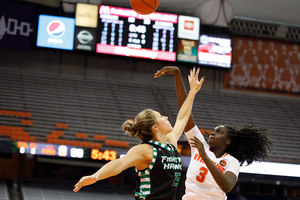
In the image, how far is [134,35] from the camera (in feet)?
41.9

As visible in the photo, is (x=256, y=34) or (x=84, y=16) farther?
(x=256, y=34)

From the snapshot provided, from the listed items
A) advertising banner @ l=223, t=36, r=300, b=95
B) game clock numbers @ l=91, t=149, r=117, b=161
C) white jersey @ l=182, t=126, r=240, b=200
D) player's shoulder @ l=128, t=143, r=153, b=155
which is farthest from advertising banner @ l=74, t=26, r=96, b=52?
player's shoulder @ l=128, t=143, r=153, b=155

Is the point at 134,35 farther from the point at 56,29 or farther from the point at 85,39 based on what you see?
the point at 56,29

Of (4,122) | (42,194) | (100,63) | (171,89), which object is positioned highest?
(100,63)

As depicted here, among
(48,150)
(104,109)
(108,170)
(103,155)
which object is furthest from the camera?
(104,109)

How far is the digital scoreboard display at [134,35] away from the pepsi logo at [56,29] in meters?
1.34

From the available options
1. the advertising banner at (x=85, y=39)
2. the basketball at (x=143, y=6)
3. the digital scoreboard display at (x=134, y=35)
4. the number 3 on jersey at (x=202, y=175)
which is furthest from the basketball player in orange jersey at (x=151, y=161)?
the advertising banner at (x=85, y=39)

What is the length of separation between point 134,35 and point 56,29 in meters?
2.83

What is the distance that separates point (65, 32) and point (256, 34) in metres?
8.10

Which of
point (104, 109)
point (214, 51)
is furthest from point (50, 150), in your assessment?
point (214, 51)

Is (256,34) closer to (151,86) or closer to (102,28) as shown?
(151,86)

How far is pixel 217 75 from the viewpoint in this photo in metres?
14.9

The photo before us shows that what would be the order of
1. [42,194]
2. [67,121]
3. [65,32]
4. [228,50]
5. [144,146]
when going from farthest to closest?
[228,50]
[65,32]
[67,121]
[42,194]
[144,146]

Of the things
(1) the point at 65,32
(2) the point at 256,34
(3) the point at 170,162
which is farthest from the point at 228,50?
(3) the point at 170,162
